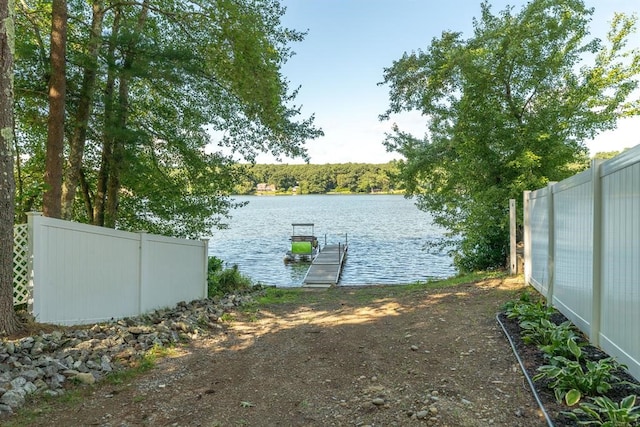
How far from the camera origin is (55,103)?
22.3 ft

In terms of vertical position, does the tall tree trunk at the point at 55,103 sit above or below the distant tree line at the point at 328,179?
below

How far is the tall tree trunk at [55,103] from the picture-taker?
679cm

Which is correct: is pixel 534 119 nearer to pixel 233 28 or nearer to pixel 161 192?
pixel 233 28

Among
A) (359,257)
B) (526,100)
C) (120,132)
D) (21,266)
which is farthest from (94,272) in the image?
(359,257)

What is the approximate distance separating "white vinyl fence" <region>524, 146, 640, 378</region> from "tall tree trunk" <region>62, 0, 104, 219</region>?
7655mm

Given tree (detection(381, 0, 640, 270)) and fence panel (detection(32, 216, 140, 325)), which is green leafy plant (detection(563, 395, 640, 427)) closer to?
fence panel (detection(32, 216, 140, 325))

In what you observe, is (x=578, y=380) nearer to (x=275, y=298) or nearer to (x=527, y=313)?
(x=527, y=313)

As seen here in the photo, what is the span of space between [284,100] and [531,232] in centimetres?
606

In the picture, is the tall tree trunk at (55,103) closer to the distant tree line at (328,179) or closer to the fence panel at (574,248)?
the fence panel at (574,248)

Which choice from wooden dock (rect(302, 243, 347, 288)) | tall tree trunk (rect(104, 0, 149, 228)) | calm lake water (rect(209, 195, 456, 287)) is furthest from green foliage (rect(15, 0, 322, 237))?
wooden dock (rect(302, 243, 347, 288))

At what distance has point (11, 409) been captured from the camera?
3.21 meters

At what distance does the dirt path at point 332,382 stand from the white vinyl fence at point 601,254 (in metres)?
0.80

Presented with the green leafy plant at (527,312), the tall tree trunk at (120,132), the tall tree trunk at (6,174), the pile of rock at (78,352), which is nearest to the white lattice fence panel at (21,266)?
the tall tree trunk at (6,174)

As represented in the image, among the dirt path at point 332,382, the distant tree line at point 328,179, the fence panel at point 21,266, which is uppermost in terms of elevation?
the distant tree line at point 328,179
